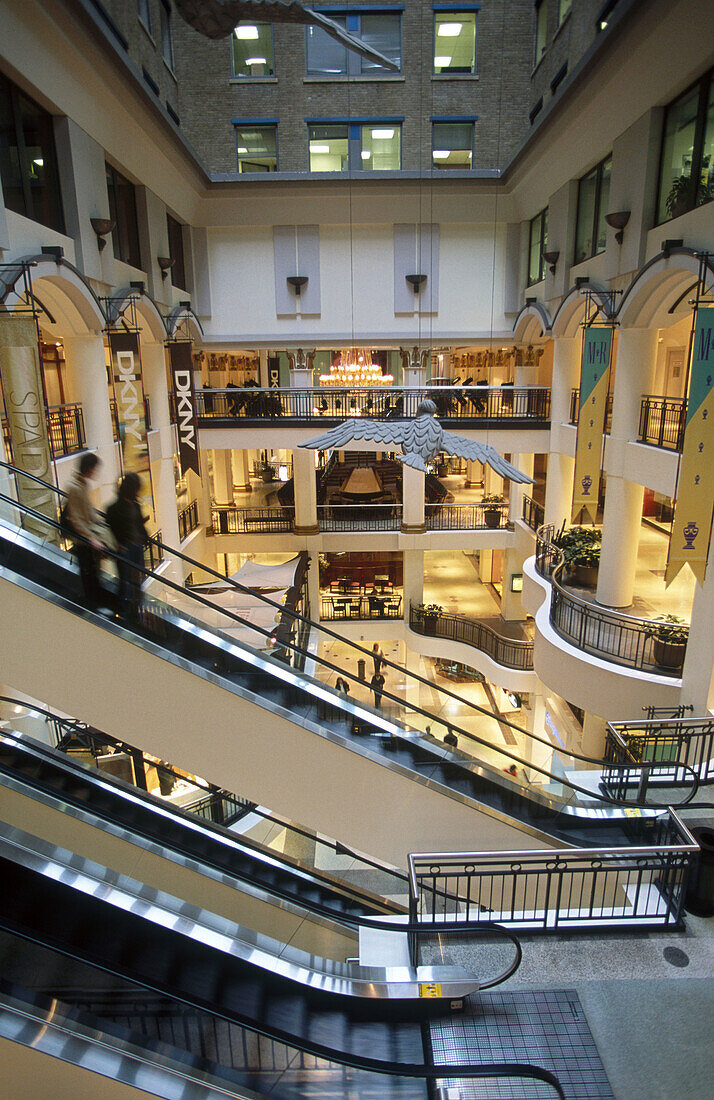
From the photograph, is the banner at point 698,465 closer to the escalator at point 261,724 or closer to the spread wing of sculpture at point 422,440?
the spread wing of sculpture at point 422,440

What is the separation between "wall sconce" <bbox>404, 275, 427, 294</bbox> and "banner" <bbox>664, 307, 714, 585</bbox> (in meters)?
10.8

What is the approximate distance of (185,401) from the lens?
1417cm

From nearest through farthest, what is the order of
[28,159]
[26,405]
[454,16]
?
[26,405] → [28,159] → [454,16]

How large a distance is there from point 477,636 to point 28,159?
13786 mm

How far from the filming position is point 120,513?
5711 mm

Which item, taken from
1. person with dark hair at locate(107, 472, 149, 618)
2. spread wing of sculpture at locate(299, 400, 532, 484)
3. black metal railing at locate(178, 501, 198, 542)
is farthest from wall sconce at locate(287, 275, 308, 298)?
person with dark hair at locate(107, 472, 149, 618)

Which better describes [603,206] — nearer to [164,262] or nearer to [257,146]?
[164,262]

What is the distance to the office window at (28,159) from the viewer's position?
8.43 m

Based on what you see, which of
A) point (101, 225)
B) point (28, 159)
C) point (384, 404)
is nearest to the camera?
point (28, 159)

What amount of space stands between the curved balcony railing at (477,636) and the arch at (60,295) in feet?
37.3

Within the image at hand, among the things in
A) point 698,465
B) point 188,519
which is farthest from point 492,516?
point 698,465

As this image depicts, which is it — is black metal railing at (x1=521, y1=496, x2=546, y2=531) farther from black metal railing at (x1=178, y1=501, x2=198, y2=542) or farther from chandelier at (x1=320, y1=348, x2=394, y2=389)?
black metal railing at (x1=178, y1=501, x2=198, y2=542)

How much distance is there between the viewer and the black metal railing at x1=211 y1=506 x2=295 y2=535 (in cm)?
1942

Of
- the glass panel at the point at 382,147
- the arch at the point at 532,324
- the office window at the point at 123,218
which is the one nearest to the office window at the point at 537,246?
the arch at the point at 532,324
